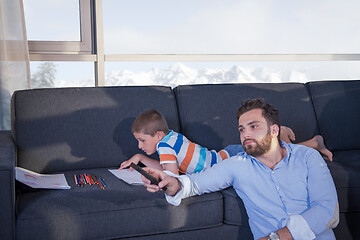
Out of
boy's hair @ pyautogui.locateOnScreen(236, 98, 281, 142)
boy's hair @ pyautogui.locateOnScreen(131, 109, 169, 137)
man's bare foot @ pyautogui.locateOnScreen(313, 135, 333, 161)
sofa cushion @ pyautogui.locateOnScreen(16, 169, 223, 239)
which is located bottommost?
sofa cushion @ pyautogui.locateOnScreen(16, 169, 223, 239)

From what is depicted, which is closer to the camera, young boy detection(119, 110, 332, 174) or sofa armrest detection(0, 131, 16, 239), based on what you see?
sofa armrest detection(0, 131, 16, 239)

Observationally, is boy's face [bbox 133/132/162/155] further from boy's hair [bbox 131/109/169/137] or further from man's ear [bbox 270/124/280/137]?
man's ear [bbox 270/124/280/137]

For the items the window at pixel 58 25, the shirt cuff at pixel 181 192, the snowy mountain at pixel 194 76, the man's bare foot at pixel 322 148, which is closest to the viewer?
the shirt cuff at pixel 181 192

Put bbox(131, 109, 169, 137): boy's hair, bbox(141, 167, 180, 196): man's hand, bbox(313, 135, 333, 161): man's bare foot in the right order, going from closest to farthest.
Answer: bbox(141, 167, 180, 196): man's hand → bbox(131, 109, 169, 137): boy's hair → bbox(313, 135, 333, 161): man's bare foot

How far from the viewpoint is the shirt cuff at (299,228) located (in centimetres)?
161

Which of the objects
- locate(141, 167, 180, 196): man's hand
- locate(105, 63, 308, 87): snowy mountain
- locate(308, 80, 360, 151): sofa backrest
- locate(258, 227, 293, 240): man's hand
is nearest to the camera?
locate(141, 167, 180, 196): man's hand

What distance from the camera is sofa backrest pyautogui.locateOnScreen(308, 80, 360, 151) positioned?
2744 mm

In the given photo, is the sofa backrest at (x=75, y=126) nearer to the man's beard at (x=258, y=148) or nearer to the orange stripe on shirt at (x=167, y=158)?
the orange stripe on shirt at (x=167, y=158)

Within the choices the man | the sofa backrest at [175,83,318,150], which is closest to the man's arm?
the man

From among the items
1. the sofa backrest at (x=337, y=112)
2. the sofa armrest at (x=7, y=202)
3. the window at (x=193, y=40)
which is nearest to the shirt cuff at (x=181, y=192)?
the sofa armrest at (x=7, y=202)

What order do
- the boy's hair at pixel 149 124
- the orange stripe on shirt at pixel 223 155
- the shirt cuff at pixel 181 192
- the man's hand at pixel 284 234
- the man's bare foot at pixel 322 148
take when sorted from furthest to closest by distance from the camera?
the man's bare foot at pixel 322 148
the orange stripe on shirt at pixel 223 155
the boy's hair at pixel 149 124
the shirt cuff at pixel 181 192
the man's hand at pixel 284 234

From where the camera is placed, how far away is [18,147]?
7.27 ft

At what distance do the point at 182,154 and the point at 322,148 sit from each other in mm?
877

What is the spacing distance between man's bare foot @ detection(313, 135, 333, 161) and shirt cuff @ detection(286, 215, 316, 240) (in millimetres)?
862
